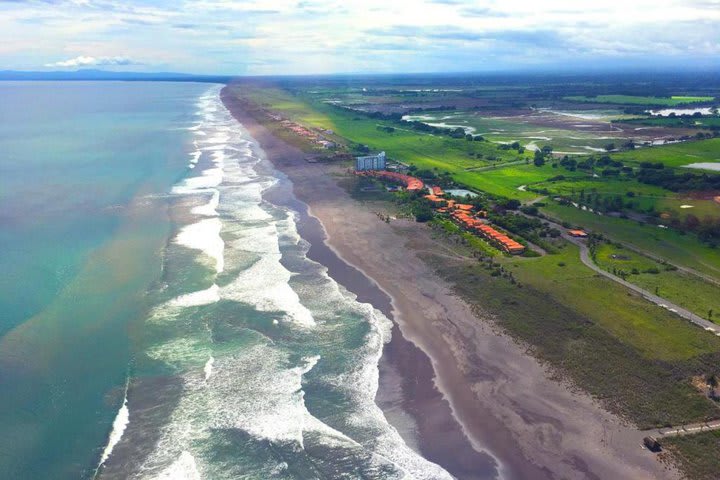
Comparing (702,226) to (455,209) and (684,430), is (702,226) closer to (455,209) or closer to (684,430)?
(455,209)


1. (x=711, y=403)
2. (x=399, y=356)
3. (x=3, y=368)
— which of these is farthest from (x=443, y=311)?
(x=3, y=368)

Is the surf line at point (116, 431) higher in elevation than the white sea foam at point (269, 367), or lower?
lower

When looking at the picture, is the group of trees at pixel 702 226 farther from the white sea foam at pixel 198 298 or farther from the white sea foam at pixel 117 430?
the white sea foam at pixel 117 430

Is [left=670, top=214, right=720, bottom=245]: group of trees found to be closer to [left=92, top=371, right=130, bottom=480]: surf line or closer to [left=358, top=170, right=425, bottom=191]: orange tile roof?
[left=358, top=170, right=425, bottom=191]: orange tile roof

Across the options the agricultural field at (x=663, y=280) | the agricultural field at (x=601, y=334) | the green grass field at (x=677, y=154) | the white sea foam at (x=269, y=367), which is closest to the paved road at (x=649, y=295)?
the agricultural field at (x=663, y=280)

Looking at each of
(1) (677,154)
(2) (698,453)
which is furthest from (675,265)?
Result: (1) (677,154)

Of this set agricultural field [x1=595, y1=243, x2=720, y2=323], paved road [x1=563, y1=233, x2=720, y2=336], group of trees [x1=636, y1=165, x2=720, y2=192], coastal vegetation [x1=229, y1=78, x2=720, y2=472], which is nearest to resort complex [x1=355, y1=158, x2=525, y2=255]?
coastal vegetation [x1=229, y1=78, x2=720, y2=472]
